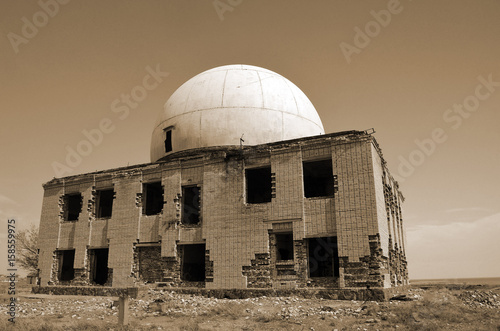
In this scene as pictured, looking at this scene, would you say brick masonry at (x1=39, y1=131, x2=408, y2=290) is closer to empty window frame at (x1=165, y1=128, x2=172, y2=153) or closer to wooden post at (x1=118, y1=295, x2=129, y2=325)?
Answer: empty window frame at (x1=165, y1=128, x2=172, y2=153)

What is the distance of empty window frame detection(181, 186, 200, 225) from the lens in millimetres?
17500

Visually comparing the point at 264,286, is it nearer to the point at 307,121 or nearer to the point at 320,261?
the point at 320,261

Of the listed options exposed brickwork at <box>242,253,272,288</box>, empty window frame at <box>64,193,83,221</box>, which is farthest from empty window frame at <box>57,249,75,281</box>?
exposed brickwork at <box>242,253,272,288</box>

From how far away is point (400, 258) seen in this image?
18.6 m

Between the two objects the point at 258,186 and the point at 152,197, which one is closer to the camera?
the point at 258,186

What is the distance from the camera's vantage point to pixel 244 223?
1556cm

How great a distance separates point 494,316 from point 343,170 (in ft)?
20.9

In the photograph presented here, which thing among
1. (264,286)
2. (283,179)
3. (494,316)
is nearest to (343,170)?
(283,179)

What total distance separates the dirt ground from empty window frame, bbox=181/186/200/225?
4451 millimetres

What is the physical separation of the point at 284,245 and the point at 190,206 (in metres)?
4.67

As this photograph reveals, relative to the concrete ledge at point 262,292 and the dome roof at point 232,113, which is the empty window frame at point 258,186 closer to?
the dome roof at point 232,113

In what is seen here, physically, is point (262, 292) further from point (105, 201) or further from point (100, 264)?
point (105, 201)

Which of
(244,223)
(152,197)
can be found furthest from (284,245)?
(152,197)

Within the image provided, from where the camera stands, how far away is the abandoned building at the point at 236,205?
14297 mm
